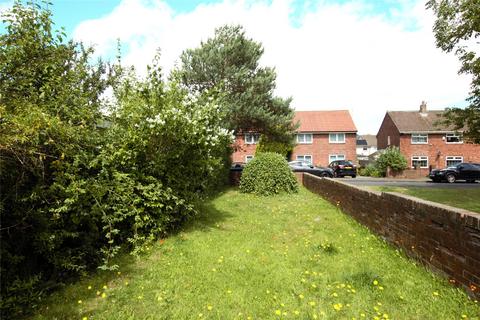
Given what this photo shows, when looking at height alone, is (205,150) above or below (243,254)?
above

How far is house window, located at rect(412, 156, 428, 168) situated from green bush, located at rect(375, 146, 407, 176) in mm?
5575

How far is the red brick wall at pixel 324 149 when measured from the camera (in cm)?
3756

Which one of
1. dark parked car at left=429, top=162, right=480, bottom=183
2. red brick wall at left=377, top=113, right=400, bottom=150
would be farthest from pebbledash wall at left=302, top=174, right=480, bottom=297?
red brick wall at left=377, top=113, right=400, bottom=150

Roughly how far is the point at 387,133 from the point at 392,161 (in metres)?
11.7

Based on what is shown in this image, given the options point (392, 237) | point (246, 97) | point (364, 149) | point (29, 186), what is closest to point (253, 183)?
point (246, 97)

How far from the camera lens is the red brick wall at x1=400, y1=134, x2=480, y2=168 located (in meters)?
35.9

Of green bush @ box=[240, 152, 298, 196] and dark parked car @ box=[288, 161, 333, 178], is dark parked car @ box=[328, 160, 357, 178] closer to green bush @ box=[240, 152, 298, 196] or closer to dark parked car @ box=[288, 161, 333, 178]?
dark parked car @ box=[288, 161, 333, 178]

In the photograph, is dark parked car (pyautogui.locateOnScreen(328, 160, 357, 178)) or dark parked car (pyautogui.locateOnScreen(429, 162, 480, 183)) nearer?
dark parked car (pyautogui.locateOnScreen(429, 162, 480, 183))

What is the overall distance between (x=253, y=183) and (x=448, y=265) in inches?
384

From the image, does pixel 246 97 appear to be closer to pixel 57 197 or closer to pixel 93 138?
pixel 93 138

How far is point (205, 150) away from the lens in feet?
23.4

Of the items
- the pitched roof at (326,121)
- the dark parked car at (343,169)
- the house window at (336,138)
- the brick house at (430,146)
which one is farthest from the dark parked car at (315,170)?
the brick house at (430,146)

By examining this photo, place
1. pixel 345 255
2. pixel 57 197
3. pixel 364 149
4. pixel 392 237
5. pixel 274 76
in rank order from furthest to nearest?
pixel 364 149 < pixel 274 76 < pixel 392 237 < pixel 345 255 < pixel 57 197

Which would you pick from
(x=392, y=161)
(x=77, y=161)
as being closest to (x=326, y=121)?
(x=392, y=161)
